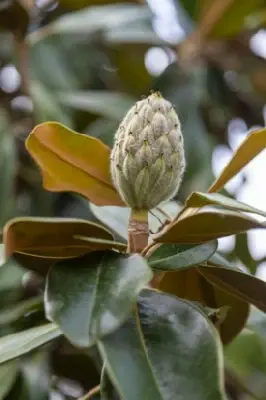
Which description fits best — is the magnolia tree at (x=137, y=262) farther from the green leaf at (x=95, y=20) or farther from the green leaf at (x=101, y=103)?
the green leaf at (x=95, y=20)

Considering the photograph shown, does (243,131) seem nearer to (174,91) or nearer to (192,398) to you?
(174,91)

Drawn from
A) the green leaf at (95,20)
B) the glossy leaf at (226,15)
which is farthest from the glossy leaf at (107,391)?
the glossy leaf at (226,15)

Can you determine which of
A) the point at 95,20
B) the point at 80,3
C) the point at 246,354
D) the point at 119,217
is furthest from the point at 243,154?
the point at 80,3

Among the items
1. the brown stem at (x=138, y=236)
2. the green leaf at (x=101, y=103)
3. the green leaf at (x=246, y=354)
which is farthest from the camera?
the green leaf at (x=101, y=103)

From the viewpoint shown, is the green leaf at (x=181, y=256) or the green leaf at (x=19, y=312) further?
the green leaf at (x=19, y=312)

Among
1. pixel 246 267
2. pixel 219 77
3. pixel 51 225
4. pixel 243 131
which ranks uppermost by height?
pixel 51 225

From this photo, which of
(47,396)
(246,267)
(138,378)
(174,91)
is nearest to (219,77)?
(174,91)

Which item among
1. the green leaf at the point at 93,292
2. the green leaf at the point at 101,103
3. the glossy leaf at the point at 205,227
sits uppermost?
the glossy leaf at the point at 205,227
